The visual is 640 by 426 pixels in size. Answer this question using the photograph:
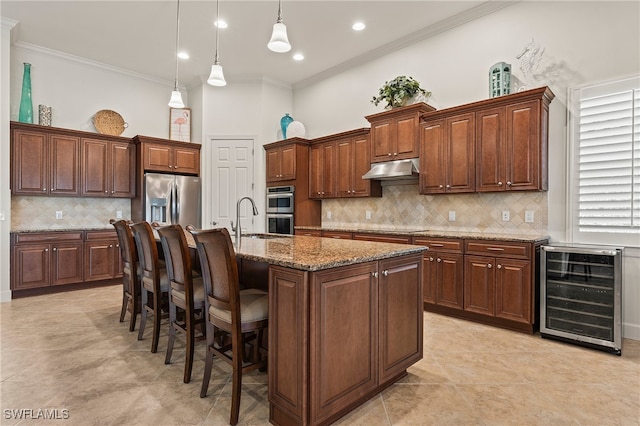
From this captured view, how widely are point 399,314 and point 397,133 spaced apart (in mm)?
2814

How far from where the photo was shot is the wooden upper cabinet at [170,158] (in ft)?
18.3

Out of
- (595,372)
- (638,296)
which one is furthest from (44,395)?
(638,296)

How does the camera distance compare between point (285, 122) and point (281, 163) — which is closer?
point (281, 163)

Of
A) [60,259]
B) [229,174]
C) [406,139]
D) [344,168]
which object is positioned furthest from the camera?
[229,174]

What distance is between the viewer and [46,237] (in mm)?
4664

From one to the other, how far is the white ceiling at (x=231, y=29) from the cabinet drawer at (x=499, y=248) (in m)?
2.69

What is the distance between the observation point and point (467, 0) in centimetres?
394

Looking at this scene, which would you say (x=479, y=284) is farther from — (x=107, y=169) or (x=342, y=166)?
(x=107, y=169)

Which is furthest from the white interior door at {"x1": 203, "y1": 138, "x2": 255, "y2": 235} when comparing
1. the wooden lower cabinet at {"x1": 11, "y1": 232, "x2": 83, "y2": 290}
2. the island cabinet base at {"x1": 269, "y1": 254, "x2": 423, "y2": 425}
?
the island cabinet base at {"x1": 269, "y1": 254, "x2": 423, "y2": 425}

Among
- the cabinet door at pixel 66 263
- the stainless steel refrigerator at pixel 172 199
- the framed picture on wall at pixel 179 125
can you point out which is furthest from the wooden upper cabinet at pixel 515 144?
the cabinet door at pixel 66 263

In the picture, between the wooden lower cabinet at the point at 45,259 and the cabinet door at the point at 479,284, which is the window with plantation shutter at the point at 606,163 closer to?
the cabinet door at the point at 479,284

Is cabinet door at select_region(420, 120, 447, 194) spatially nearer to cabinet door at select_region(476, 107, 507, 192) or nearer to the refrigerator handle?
cabinet door at select_region(476, 107, 507, 192)

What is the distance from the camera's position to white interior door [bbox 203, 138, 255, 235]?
20.3 ft

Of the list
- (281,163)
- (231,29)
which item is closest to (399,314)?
(281,163)
